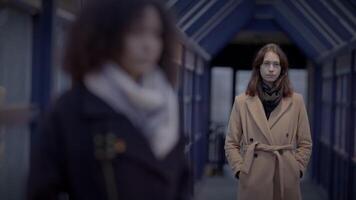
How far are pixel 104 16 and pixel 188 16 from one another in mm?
6208

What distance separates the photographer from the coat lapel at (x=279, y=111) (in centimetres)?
429

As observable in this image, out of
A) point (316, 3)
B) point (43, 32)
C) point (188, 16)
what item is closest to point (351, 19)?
point (316, 3)

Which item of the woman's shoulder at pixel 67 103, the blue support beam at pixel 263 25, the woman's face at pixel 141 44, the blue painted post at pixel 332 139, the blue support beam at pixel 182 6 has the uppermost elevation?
the blue support beam at pixel 263 25

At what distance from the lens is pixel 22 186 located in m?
3.38

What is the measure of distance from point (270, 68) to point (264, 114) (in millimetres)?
268

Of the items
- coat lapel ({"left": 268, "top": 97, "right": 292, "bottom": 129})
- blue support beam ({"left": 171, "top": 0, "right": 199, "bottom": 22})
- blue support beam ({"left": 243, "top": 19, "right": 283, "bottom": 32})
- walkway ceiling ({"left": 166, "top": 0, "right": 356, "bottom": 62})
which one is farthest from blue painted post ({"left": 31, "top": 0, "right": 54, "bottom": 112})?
blue support beam ({"left": 243, "top": 19, "right": 283, "bottom": 32})

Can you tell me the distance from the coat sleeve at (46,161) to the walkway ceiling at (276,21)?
441cm

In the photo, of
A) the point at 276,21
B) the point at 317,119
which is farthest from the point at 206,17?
the point at 317,119

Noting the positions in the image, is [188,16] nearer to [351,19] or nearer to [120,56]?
[351,19]

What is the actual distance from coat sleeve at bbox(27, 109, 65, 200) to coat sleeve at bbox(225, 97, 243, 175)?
270 centimetres

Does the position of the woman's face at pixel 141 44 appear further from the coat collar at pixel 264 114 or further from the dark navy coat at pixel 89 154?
the coat collar at pixel 264 114

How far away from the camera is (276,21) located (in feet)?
42.7

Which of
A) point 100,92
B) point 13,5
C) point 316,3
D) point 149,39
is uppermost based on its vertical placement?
point 316,3

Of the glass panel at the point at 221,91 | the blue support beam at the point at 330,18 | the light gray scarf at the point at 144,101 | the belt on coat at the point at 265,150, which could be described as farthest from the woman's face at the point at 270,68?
the glass panel at the point at 221,91
